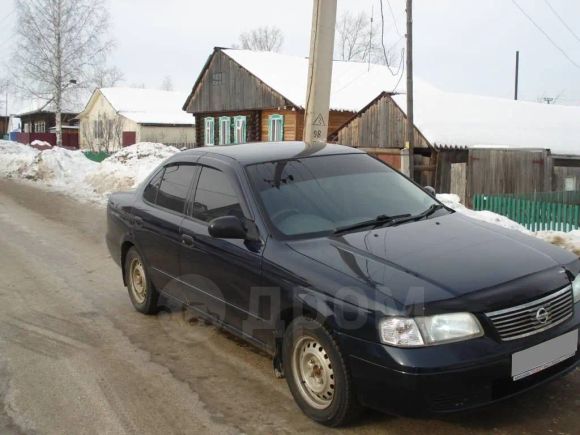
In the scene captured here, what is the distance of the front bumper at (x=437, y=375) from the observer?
9.59 ft

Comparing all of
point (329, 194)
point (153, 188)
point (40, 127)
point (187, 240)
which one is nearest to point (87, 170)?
point (153, 188)

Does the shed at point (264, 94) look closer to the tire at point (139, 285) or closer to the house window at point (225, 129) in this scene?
the house window at point (225, 129)

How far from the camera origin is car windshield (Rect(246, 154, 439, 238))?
397 cm

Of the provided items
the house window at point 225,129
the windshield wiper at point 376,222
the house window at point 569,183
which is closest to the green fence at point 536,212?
the house window at point 569,183

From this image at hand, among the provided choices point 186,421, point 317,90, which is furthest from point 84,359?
point 317,90

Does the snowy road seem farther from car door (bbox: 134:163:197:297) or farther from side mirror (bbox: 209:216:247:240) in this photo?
side mirror (bbox: 209:216:247:240)

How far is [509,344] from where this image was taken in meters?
3.03

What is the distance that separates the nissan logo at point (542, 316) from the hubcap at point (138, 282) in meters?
3.53

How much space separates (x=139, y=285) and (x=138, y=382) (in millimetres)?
1728

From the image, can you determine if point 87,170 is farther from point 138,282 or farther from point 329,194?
point 329,194

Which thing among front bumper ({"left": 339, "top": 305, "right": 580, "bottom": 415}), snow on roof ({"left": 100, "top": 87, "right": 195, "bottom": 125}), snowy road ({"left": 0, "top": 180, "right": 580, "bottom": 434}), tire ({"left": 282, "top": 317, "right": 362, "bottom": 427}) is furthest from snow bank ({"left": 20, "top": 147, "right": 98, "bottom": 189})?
snow on roof ({"left": 100, "top": 87, "right": 195, "bottom": 125})

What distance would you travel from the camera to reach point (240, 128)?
3319 cm

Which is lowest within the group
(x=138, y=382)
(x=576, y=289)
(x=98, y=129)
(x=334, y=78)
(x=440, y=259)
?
(x=138, y=382)

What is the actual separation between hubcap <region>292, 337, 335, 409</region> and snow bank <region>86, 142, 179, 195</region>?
1175 centimetres
